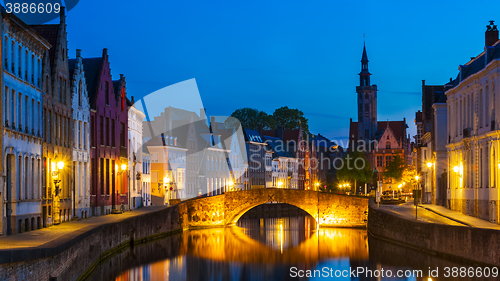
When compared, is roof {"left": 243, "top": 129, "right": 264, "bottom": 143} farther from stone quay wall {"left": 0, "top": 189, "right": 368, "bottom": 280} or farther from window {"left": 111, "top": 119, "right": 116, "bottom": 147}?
window {"left": 111, "top": 119, "right": 116, "bottom": 147}

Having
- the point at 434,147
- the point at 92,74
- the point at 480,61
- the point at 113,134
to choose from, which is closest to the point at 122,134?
the point at 113,134

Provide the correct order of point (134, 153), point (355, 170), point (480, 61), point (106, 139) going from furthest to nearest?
point (355, 170)
point (134, 153)
point (106, 139)
point (480, 61)

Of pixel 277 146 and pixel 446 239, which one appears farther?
pixel 277 146

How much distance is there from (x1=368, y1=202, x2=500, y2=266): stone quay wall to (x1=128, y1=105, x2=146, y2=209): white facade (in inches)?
792

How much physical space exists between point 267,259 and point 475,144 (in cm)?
1214

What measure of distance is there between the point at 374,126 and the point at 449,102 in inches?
3922

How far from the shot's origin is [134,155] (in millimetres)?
55156

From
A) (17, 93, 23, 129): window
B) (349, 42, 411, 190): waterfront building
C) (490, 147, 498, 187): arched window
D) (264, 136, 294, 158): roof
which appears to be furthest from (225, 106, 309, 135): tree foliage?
(17, 93, 23, 129): window

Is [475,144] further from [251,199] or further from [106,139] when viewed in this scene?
[251,199]

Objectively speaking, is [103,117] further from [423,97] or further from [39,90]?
[423,97]

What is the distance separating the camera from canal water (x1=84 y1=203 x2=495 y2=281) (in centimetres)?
2967

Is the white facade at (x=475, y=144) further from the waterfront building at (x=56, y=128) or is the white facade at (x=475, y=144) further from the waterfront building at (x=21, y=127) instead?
the waterfront building at (x=21, y=127)

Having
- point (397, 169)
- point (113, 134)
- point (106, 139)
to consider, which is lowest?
point (397, 169)

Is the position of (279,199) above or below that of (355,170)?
below
